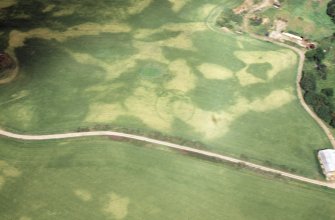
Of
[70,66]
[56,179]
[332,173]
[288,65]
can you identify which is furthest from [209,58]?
[56,179]

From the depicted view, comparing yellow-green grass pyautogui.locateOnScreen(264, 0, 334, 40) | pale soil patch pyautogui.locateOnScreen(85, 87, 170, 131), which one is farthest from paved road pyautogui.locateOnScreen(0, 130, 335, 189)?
yellow-green grass pyautogui.locateOnScreen(264, 0, 334, 40)

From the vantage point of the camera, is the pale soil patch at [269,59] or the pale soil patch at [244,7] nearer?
the pale soil patch at [269,59]

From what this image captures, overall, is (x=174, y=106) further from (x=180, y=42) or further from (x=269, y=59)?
(x=269, y=59)

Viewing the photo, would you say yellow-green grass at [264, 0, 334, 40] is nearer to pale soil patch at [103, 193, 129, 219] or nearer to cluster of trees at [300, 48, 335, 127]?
cluster of trees at [300, 48, 335, 127]

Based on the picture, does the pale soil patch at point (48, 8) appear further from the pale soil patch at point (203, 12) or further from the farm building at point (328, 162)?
the farm building at point (328, 162)

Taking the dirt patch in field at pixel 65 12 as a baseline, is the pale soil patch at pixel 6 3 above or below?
above

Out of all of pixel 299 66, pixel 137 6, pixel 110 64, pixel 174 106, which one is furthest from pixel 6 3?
pixel 299 66

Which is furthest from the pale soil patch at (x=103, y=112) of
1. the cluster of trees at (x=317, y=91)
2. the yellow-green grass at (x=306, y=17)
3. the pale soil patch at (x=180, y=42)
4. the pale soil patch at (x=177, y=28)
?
the yellow-green grass at (x=306, y=17)
